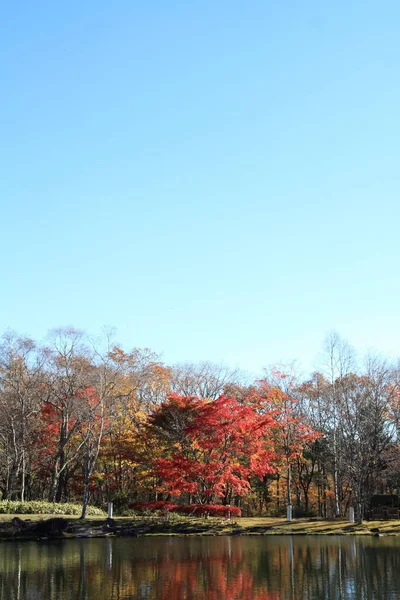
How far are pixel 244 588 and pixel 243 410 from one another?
17.7m

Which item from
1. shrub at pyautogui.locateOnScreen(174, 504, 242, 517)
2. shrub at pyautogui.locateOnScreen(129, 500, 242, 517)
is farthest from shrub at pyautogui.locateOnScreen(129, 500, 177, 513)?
shrub at pyautogui.locateOnScreen(174, 504, 242, 517)

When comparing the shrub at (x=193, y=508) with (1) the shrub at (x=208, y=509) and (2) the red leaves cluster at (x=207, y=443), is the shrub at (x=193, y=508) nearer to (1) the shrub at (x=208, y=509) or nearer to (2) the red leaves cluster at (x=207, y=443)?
(1) the shrub at (x=208, y=509)

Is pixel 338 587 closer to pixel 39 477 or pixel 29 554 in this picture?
pixel 29 554

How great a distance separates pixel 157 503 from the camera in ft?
106

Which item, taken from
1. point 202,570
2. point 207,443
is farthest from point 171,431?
point 202,570

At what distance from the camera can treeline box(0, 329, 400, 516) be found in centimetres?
3231

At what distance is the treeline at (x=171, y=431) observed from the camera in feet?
106

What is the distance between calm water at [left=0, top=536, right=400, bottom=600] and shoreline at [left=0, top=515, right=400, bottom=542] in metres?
1.84

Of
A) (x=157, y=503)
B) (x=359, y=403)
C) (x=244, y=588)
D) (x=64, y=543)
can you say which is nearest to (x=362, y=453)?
(x=359, y=403)

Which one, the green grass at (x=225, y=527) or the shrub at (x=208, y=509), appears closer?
the green grass at (x=225, y=527)

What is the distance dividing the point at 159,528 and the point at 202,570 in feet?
44.8

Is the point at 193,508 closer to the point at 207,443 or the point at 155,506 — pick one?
the point at 155,506

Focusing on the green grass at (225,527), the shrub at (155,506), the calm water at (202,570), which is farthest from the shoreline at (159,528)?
the calm water at (202,570)

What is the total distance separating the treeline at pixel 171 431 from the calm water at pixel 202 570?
21.7ft
